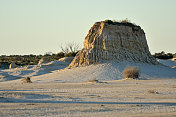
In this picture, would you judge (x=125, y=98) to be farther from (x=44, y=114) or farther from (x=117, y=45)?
(x=117, y=45)

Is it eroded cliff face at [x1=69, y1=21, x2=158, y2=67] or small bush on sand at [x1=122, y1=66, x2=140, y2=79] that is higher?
eroded cliff face at [x1=69, y1=21, x2=158, y2=67]

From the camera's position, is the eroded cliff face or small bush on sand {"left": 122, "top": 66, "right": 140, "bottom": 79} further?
the eroded cliff face

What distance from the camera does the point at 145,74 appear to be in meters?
31.0

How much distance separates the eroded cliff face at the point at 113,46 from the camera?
3325cm

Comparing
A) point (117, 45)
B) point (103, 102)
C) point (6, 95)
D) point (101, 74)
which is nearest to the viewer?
point (103, 102)

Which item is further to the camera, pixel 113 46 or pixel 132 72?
pixel 113 46

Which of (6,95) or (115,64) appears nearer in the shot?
(6,95)

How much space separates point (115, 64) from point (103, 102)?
2004 cm

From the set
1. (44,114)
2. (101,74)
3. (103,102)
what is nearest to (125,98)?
(103,102)

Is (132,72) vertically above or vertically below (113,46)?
below

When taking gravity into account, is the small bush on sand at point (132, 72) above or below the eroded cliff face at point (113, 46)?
below

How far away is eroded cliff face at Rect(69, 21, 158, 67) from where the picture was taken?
33250mm

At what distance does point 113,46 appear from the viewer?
3312 centimetres

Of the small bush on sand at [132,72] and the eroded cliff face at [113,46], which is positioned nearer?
the small bush on sand at [132,72]
